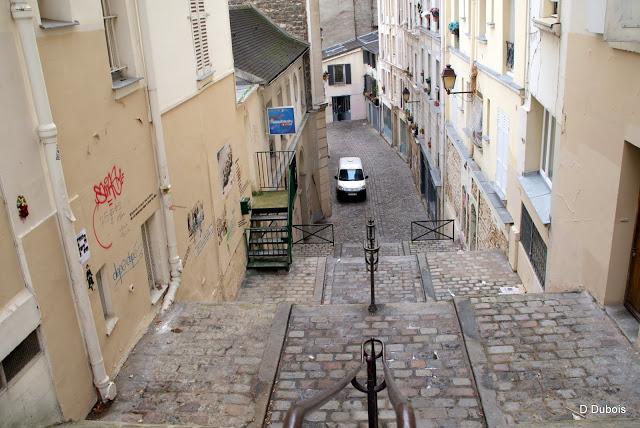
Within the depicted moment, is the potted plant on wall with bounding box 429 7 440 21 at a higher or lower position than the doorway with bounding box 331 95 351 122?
higher

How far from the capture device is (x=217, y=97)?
11102 mm

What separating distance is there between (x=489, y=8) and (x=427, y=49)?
35.0 ft

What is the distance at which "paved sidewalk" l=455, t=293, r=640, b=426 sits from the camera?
5.36m

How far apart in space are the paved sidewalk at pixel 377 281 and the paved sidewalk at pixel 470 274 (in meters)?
0.40

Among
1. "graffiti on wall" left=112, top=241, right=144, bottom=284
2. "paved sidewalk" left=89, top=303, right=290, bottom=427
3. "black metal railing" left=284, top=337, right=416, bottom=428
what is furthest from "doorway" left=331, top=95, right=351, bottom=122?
"black metal railing" left=284, top=337, right=416, bottom=428

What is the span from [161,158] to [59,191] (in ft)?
8.95

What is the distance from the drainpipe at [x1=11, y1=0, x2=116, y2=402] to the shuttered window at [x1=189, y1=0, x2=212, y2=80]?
4.97 metres

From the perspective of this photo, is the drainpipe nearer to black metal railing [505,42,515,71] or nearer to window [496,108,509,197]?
window [496,108,509,197]

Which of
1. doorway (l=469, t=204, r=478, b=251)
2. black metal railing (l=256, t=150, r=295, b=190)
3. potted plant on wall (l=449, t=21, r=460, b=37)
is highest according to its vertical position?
potted plant on wall (l=449, t=21, r=460, b=37)

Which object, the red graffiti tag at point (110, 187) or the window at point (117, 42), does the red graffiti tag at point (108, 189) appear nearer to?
the red graffiti tag at point (110, 187)

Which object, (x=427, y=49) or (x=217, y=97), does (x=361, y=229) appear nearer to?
(x=427, y=49)

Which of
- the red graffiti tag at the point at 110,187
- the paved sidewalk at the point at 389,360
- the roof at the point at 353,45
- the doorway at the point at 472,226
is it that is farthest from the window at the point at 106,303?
the roof at the point at 353,45

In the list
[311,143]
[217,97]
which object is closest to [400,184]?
[311,143]

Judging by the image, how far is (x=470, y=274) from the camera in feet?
40.4
